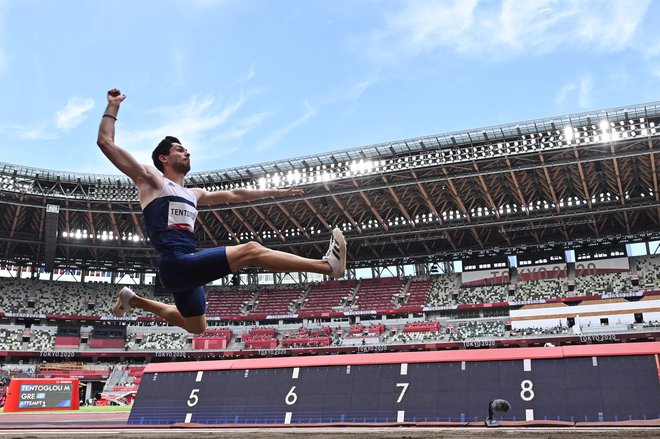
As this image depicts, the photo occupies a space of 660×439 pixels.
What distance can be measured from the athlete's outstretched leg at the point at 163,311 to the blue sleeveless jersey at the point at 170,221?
37.0 inches

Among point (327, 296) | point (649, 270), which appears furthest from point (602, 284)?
point (327, 296)

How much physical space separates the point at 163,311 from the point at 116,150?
7.27 feet

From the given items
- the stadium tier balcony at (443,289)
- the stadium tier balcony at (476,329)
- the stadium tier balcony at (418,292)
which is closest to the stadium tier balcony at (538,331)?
the stadium tier balcony at (476,329)

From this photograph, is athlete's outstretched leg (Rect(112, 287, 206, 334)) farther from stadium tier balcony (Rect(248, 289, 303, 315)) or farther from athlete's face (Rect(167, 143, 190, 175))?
stadium tier balcony (Rect(248, 289, 303, 315))

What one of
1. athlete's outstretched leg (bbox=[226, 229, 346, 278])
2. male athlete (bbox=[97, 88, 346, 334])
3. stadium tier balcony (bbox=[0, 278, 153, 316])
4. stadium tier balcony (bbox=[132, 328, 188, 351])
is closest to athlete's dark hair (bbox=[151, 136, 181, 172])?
male athlete (bbox=[97, 88, 346, 334])

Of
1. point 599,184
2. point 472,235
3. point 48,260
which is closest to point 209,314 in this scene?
point 48,260

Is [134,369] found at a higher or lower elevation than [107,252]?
lower

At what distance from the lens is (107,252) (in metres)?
64.1

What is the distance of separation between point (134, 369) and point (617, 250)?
1919 inches

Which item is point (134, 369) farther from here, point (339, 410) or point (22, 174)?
point (339, 410)

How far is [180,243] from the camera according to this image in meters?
5.96

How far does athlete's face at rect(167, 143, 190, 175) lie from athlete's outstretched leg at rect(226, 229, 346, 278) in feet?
4.51

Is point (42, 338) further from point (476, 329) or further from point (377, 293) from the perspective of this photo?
point (476, 329)

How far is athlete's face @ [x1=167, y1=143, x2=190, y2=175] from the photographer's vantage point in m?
6.46
